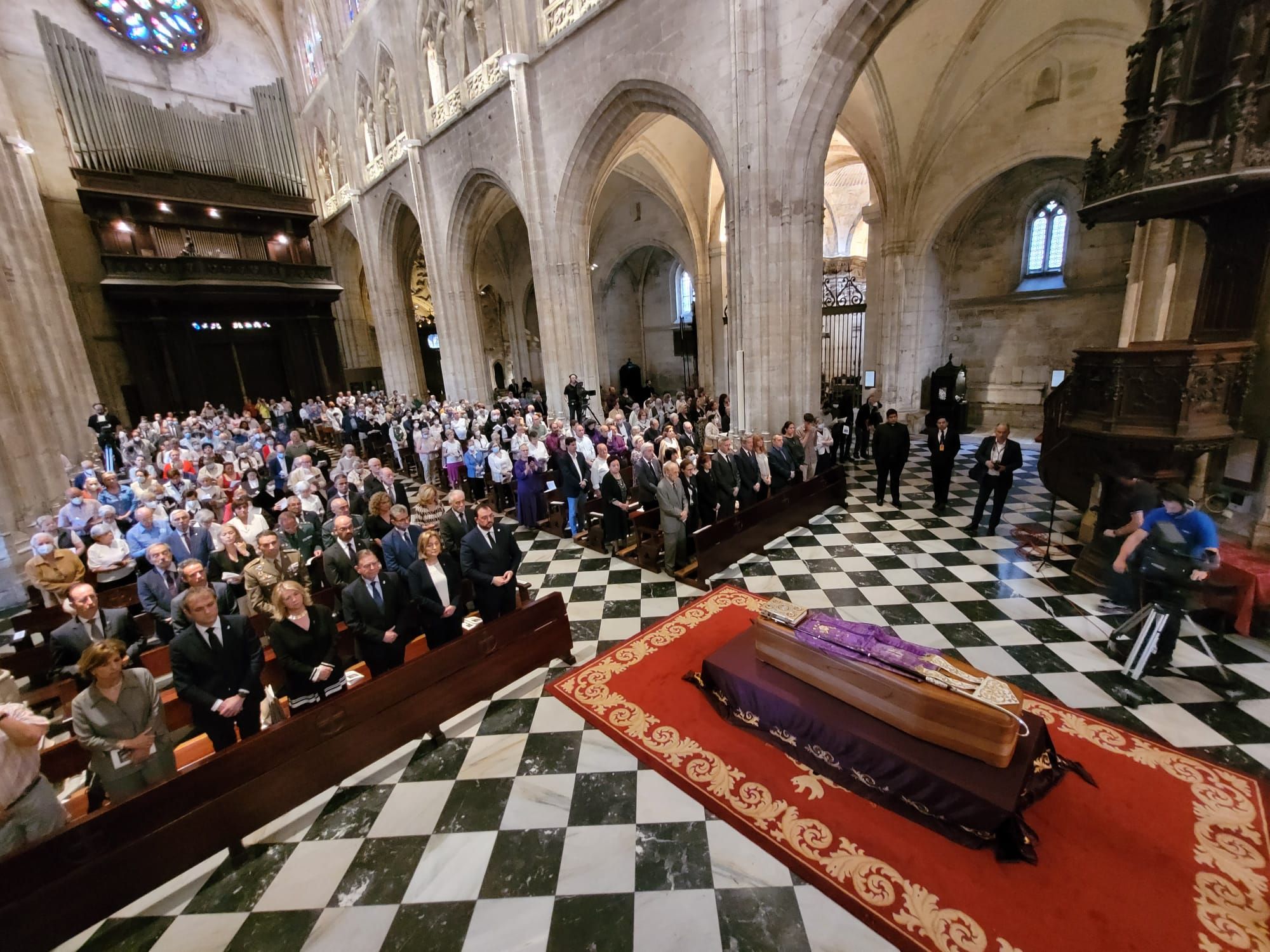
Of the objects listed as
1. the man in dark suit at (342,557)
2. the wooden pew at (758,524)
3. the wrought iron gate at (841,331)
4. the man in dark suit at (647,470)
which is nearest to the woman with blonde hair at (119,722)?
the man in dark suit at (342,557)

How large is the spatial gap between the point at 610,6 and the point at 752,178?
17.7 feet

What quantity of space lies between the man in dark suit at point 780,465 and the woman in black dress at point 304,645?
6168 millimetres

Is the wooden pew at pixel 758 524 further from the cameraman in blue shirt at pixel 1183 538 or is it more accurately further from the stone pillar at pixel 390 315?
the stone pillar at pixel 390 315

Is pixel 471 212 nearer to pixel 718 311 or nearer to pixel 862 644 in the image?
pixel 718 311

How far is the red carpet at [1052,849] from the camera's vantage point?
2.61 metres

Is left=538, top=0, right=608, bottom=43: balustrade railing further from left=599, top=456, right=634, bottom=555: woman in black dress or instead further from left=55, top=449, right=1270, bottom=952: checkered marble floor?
left=55, top=449, right=1270, bottom=952: checkered marble floor

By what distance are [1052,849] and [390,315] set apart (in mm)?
25184

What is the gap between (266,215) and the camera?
22016 millimetres

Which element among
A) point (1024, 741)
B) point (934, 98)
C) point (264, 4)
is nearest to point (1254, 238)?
point (1024, 741)

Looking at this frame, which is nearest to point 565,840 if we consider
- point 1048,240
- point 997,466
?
point 997,466

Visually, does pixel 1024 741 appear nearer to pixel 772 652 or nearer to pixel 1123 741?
pixel 1123 741

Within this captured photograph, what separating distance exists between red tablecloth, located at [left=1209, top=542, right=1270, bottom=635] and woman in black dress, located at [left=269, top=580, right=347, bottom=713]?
25.7 ft

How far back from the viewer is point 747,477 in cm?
764

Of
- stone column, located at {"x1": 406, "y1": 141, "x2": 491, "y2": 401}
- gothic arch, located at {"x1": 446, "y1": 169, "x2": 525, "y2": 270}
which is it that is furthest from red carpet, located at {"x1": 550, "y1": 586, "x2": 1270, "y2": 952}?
stone column, located at {"x1": 406, "y1": 141, "x2": 491, "y2": 401}
